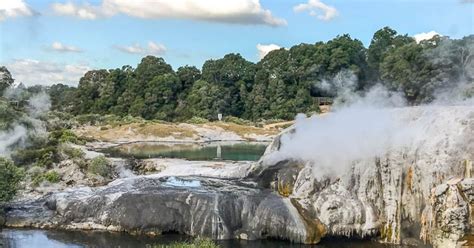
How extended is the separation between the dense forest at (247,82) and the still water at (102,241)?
5916 centimetres

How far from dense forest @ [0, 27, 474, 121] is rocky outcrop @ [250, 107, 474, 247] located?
56.3 metres

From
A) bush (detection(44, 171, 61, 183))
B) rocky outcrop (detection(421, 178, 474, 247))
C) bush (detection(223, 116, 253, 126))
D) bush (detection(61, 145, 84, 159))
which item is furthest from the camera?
bush (detection(223, 116, 253, 126))

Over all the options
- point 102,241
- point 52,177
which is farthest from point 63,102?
point 102,241

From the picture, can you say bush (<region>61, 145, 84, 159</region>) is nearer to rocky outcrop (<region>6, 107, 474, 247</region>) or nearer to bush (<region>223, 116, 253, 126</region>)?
rocky outcrop (<region>6, 107, 474, 247</region>)

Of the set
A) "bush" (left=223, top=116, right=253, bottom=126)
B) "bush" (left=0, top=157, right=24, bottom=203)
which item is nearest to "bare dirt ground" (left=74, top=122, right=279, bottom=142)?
"bush" (left=223, top=116, right=253, bottom=126)

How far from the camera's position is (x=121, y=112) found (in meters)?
98.4

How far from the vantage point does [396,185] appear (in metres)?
24.3

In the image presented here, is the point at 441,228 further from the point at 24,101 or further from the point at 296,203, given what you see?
the point at 24,101

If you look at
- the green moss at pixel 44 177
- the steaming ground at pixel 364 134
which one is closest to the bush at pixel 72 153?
the green moss at pixel 44 177

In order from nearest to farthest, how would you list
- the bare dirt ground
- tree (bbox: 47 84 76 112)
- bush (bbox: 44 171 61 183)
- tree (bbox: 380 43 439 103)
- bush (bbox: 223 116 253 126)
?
bush (bbox: 44 171 61 183)
the bare dirt ground
tree (bbox: 380 43 439 103)
bush (bbox: 223 116 253 126)
tree (bbox: 47 84 76 112)

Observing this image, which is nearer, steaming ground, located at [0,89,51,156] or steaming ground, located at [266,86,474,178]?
steaming ground, located at [266,86,474,178]

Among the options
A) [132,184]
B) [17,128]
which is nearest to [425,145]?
[132,184]

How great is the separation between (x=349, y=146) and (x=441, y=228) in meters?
6.48

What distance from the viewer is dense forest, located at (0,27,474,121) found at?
91.7 meters
